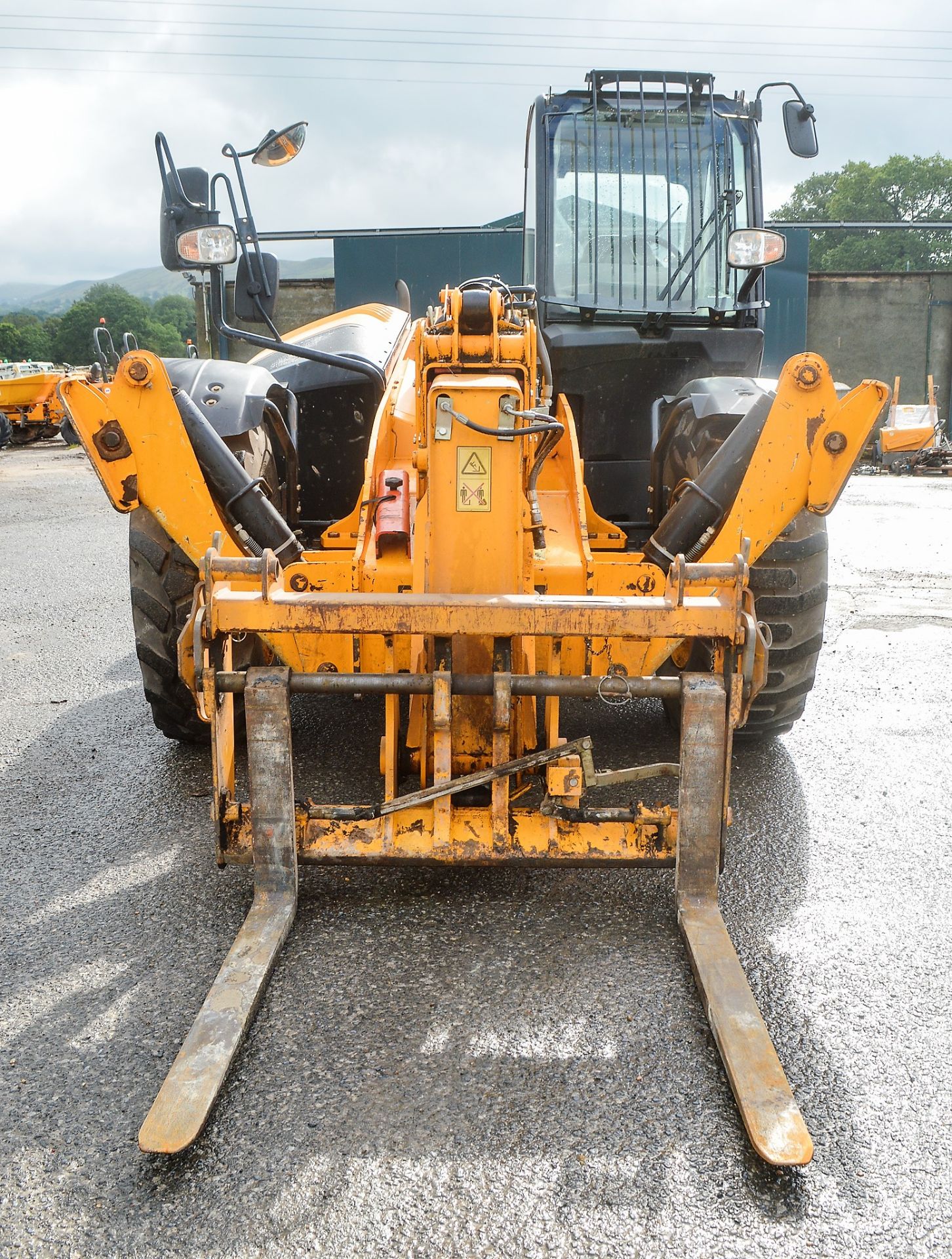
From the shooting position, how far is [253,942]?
9.10 ft

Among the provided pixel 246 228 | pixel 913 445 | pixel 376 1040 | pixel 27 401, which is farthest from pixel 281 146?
pixel 27 401

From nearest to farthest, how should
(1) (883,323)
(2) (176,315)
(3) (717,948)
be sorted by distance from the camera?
1. (3) (717,948)
2. (1) (883,323)
3. (2) (176,315)

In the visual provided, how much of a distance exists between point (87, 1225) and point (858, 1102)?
5.08 ft

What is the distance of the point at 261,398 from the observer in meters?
4.01

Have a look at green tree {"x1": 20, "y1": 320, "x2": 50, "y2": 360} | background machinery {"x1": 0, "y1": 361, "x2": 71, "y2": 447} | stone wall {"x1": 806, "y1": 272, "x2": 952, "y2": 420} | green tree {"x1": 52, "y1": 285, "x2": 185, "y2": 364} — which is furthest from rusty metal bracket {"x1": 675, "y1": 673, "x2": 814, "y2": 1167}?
green tree {"x1": 20, "y1": 320, "x2": 50, "y2": 360}

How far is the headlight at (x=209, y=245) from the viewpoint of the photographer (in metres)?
3.41

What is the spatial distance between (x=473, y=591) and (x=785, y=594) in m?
1.37

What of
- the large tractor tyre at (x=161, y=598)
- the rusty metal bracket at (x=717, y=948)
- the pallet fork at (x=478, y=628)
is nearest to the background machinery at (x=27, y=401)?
the large tractor tyre at (x=161, y=598)

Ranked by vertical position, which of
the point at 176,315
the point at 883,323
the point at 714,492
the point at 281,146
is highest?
the point at 176,315

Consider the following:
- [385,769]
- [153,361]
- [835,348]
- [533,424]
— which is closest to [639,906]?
[385,769]

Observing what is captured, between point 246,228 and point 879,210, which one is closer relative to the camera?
point 246,228

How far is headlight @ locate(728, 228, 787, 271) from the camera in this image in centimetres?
399

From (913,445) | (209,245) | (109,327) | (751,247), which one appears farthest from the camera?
(109,327)

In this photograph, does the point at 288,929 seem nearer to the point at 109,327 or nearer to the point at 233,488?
the point at 233,488
